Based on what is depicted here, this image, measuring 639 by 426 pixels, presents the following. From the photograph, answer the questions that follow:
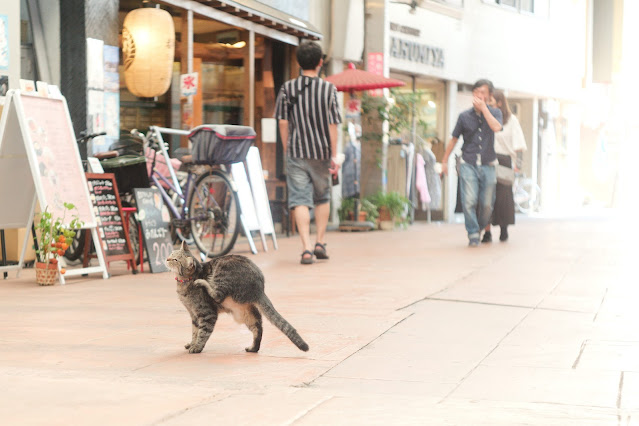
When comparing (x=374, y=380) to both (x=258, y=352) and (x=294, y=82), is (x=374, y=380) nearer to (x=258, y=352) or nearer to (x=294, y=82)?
(x=258, y=352)

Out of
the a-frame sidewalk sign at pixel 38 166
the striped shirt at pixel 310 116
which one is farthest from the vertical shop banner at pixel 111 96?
the a-frame sidewalk sign at pixel 38 166

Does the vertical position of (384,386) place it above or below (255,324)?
below

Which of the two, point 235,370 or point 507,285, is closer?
point 235,370

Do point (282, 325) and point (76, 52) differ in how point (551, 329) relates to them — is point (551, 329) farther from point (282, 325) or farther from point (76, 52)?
point (76, 52)

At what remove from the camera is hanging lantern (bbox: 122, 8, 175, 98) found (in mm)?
9641

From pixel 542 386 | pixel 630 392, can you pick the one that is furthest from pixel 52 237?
pixel 630 392

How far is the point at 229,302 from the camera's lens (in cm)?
414

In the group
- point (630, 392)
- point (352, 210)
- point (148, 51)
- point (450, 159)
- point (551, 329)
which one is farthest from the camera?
point (450, 159)

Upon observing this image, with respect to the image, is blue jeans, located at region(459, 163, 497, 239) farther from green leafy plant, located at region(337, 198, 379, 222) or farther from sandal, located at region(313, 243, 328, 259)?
green leafy plant, located at region(337, 198, 379, 222)

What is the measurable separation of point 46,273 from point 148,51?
149 inches

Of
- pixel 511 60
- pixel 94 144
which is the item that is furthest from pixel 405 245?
pixel 511 60

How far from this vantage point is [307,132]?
852cm

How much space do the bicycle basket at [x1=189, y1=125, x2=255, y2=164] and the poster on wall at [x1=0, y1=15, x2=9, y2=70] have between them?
5.32ft

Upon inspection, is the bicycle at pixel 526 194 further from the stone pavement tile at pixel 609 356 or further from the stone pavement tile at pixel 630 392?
the stone pavement tile at pixel 630 392
